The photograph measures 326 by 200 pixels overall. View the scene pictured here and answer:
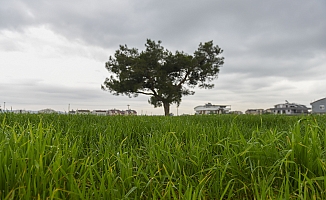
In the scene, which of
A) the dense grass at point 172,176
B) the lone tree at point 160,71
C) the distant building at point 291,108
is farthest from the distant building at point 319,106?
the dense grass at point 172,176

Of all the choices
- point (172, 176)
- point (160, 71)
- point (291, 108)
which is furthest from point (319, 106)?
point (172, 176)

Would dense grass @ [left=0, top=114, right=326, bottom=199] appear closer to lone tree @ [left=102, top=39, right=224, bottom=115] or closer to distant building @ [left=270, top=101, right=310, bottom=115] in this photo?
lone tree @ [left=102, top=39, right=224, bottom=115]

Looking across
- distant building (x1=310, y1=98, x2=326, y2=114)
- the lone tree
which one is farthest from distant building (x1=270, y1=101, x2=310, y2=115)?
the lone tree

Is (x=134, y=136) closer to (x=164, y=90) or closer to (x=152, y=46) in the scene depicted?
(x=164, y=90)

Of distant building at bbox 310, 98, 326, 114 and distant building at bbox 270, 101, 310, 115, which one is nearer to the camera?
distant building at bbox 310, 98, 326, 114

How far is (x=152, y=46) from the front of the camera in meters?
25.5

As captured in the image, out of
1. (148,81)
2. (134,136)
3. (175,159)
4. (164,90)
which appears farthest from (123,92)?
(175,159)

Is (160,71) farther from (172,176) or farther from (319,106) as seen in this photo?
(319,106)

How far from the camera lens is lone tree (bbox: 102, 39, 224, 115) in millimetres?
23609

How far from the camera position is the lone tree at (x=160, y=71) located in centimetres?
2361

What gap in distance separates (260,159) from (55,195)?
1.59m

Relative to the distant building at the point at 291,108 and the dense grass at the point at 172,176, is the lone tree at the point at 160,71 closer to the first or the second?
the dense grass at the point at 172,176

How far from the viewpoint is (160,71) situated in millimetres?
23844

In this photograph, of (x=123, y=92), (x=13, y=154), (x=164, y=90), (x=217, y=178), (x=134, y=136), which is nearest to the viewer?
(x=13, y=154)
